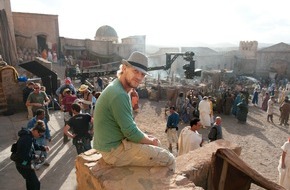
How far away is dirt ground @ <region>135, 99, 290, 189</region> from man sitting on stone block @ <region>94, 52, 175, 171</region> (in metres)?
5.29

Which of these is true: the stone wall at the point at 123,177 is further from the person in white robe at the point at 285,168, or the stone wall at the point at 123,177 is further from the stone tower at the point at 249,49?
the stone tower at the point at 249,49

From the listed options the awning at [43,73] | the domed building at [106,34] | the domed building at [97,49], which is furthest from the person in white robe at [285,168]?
the domed building at [106,34]

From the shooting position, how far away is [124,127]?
2422 millimetres

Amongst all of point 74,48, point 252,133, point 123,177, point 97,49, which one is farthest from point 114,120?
point 97,49

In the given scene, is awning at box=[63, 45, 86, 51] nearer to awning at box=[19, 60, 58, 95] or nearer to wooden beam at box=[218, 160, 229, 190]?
awning at box=[19, 60, 58, 95]

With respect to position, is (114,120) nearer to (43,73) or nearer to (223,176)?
(223,176)

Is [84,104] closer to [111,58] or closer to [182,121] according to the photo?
[182,121]

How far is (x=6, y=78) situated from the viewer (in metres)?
8.91

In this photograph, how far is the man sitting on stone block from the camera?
241 cm

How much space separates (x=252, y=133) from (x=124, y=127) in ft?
35.2

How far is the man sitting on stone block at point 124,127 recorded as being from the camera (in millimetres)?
2406

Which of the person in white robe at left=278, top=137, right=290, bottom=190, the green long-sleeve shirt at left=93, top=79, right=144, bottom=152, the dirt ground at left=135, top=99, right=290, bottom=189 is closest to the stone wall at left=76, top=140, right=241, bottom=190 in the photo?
the green long-sleeve shirt at left=93, top=79, right=144, bottom=152

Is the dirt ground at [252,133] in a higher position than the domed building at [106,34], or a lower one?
lower

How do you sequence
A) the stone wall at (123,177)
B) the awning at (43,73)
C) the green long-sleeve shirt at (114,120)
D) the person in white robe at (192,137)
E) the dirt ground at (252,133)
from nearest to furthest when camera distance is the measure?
the green long-sleeve shirt at (114,120)
the stone wall at (123,177)
the person in white robe at (192,137)
the dirt ground at (252,133)
the awning at (43,73)
